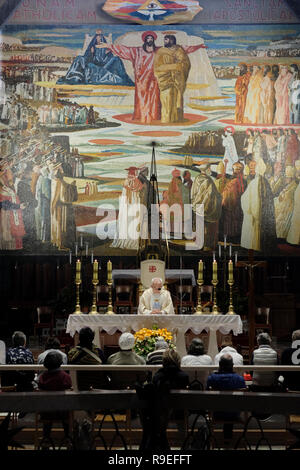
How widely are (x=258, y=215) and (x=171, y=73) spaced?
401 cm

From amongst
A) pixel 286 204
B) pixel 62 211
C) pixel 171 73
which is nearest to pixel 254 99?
pixel 171 73

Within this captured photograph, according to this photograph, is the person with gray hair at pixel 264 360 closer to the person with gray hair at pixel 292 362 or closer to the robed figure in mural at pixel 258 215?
the person with gray hair at pixel 292 362

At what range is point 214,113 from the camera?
18203 millimetres

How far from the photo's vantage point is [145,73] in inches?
720

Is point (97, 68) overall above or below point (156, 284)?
above

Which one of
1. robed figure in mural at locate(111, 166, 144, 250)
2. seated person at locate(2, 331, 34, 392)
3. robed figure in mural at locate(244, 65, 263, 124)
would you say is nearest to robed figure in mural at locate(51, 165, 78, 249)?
robed figure in mural at locate(111, 166, 144, 250)

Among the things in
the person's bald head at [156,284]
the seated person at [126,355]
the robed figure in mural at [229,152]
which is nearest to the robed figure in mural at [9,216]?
the robed figure in mural at [229,152]

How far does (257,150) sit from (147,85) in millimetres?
3068

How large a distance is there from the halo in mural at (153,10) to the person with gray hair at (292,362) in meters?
11.2

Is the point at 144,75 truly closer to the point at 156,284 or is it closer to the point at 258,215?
the point at 258,215

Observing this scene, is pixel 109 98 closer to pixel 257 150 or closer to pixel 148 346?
pixel 257 150

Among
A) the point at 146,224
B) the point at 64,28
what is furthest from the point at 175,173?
the point at 64,28

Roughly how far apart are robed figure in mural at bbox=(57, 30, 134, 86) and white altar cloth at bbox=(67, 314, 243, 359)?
8.05m

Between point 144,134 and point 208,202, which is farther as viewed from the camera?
point 144,134
